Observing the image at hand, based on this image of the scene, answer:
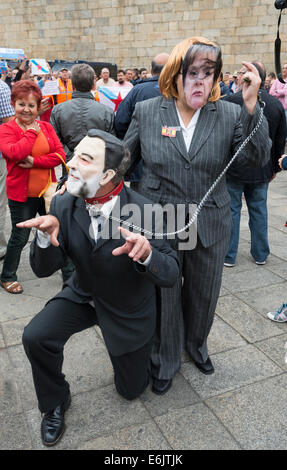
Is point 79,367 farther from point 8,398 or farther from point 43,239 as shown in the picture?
point 43,239

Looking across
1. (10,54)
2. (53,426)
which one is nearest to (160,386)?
(53,426)

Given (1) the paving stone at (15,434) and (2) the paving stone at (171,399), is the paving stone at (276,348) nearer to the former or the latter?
(2) the paving stone at (171,399)

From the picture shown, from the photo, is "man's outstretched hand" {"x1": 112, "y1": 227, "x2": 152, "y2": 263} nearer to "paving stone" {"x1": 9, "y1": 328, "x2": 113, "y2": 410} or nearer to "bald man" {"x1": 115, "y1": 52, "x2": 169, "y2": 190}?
"paving stone" {"x1": 9, "y1": 328, "x2": 113, "y2": 410}

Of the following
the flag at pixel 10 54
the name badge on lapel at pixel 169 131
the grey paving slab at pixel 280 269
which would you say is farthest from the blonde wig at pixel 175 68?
the flag at pixel 10 54

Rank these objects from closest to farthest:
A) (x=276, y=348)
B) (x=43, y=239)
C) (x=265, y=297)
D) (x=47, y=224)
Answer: (x=47, y=224)
(x=43, y=239)
(x=276, y=348)
(x=265, y=297)

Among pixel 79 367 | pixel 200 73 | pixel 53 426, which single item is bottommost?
pixel 79 367

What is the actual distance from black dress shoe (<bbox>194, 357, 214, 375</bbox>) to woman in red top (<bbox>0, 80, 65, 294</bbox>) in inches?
72.7

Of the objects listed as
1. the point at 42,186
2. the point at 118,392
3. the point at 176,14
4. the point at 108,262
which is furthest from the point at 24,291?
the point at 176,14

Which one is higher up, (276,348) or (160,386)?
(160,386)

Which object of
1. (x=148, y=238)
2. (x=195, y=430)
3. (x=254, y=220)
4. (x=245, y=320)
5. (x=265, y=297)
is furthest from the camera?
(x=254, y=220)

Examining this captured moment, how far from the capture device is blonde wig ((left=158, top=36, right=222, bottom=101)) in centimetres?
217

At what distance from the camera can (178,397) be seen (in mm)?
2516

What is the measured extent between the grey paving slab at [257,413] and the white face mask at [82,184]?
1437 millimetres

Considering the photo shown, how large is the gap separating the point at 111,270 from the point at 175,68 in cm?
110
